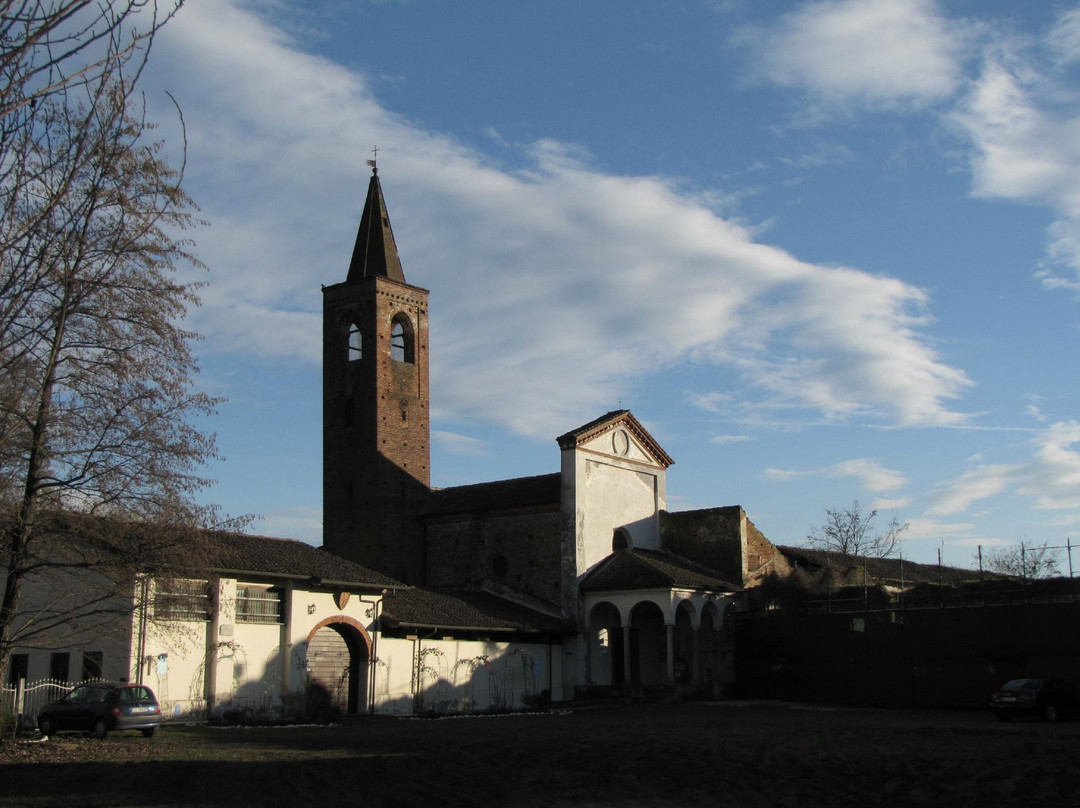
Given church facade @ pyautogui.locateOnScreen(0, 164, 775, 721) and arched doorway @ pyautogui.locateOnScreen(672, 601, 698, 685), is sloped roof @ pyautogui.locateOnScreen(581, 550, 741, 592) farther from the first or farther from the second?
arched doorway @ pyautogui.locateOnScreen(672, 601, 698, 685)

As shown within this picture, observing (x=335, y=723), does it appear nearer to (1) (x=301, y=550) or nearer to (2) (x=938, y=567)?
(1) (x=301, y=550)

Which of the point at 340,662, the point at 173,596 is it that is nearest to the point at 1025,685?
the point at 340,662

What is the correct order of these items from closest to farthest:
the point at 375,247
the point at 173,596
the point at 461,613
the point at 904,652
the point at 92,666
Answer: the point at 173,596, the point at 92,666, the point at 461,613, the point at 904,652, the point at 375,247

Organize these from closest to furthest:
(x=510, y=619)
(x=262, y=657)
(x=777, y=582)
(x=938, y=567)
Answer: (x=262, y=657) → (x=510, y=619) → (x=777, y=582) → (x=938, y=567)

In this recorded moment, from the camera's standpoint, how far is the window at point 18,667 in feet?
79.9

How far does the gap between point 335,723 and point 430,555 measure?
15.8m

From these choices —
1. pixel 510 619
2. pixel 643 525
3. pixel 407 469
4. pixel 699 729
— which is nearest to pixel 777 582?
pixel 643 525

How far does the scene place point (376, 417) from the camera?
41.6 m

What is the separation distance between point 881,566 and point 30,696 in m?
40.4

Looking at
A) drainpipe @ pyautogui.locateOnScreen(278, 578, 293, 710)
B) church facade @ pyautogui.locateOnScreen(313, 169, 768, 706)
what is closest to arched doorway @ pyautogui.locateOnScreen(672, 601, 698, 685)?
church facade @ pyautogui.locateOnScreen(313, 169, 768, 706)

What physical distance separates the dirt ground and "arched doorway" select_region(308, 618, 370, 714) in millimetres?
5639

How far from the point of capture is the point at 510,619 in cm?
3600

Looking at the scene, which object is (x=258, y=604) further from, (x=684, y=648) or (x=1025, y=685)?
(x=1025, y=685)

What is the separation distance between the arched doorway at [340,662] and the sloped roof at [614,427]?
457 inches
